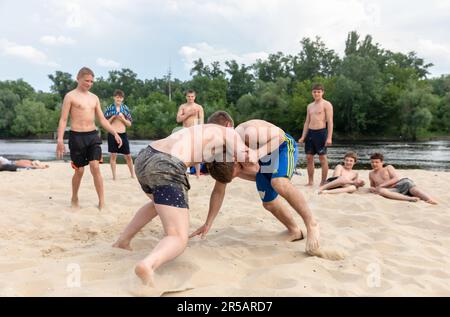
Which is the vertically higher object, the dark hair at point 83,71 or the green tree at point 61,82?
the green tree at point 61,82

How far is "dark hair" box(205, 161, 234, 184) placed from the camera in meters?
3.28

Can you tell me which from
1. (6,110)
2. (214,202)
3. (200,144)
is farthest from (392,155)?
(6,110)

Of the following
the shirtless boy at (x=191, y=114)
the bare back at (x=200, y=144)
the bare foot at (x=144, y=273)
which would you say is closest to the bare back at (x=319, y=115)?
the shirtless boy at (x=191, y=114)

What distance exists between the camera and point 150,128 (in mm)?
54969

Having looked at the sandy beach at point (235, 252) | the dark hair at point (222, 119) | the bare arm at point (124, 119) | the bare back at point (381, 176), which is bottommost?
the sandy beach at point (235, 252)

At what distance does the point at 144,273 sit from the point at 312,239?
1.50m

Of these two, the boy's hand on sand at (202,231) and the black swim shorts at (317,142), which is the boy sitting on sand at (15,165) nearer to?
the black swim shorts at (317,142)

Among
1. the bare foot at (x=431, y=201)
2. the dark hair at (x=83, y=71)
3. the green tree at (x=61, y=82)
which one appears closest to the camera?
the dark hair at (x=83, y=71)

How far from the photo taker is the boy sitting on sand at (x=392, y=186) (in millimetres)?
5732

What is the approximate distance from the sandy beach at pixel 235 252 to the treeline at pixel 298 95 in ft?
133

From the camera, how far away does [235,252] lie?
329 centimetres

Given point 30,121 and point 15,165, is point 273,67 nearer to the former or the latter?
point 30,121
